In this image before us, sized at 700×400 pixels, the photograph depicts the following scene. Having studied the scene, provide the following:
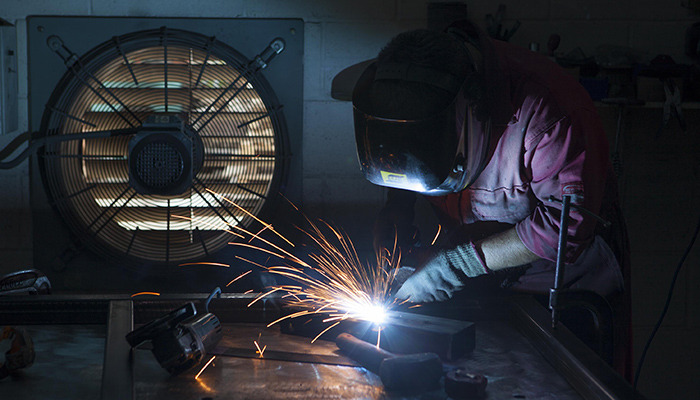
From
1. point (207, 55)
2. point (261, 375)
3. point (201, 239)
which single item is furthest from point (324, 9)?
point (261, 375)

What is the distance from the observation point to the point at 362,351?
153cm

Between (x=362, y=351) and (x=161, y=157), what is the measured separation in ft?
4.37

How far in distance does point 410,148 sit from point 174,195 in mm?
1346

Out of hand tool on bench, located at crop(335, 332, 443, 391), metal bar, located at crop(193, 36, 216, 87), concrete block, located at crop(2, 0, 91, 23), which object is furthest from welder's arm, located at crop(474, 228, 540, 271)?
concrete block, located at crop(2, 0, 91, 23)

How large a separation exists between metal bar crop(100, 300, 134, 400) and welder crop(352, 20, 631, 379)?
770 mm

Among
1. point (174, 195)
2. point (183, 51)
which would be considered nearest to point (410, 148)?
point (174, 195)

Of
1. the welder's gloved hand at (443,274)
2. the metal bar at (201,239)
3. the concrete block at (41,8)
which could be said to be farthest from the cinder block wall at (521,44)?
the welder's gloved hand at (443,274)

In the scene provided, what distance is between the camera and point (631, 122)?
9.23 ft

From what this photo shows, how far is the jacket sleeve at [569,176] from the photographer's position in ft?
5.48

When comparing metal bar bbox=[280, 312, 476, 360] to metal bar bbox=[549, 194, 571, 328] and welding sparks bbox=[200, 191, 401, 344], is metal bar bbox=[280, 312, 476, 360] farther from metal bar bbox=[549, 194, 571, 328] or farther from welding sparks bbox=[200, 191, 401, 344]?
metal bar bbox=[549, 194, 571, 328]

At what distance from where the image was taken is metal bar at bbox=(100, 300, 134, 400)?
1.29 m

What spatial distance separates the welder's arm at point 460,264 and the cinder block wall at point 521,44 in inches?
35.6

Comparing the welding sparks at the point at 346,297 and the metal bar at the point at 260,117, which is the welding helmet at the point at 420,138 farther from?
the metal bar at the point at 260,117

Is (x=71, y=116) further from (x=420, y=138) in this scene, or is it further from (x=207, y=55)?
(x=420, y=138)
